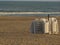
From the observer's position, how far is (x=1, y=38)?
479 inches

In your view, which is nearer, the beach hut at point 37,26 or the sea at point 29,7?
the beach hut at point 37,26

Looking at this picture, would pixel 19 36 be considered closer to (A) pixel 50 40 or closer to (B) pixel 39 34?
(B) pixel 39 34

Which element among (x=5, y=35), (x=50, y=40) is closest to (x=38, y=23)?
(x=50, y=40)

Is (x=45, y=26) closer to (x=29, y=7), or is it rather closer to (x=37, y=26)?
(x=37, y=26)

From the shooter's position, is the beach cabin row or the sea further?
the sea

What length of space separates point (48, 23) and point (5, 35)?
2461 millimetres

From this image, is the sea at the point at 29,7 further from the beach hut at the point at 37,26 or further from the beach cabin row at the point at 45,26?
the beach cabin row at the point at 45,26

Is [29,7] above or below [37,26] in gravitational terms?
above

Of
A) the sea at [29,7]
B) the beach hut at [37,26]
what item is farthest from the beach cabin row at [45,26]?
the sea at [29,7]

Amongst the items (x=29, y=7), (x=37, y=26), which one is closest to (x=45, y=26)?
(x=37, y=26)

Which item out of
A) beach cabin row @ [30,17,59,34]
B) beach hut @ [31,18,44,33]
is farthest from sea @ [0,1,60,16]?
beach cabin row @ [30,17,59,34]

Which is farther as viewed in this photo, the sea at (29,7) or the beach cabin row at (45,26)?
the sea at (29,7)

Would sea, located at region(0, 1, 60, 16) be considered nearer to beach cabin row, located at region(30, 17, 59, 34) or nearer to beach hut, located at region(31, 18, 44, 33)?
beach hut, located at region(31, 18, 44, 33)

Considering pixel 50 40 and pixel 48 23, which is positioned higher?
pixel 48 23
